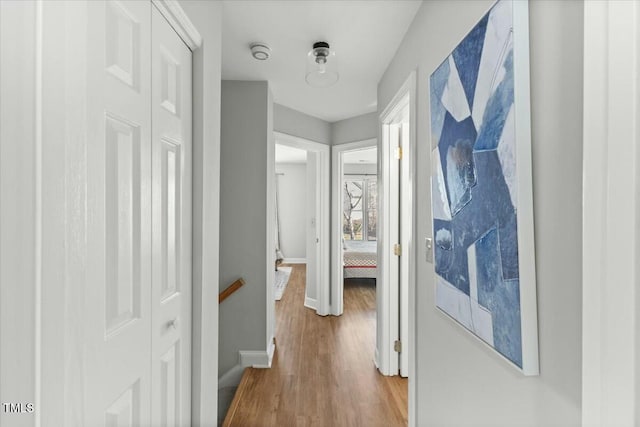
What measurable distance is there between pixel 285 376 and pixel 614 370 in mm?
2417

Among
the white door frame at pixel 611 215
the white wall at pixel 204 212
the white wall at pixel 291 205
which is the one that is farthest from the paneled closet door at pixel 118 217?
the white wall at pixel 291 205

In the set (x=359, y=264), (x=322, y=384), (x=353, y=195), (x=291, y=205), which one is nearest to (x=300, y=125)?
(x=322, y=384)

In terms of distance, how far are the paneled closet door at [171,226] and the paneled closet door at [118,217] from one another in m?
0.06

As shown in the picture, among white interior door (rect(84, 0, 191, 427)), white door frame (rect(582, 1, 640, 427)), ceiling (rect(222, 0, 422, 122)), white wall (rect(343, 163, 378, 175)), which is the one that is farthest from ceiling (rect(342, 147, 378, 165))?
white door frame (rect(582, 1, 640, 427))

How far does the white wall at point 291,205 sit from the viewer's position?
786 centimetres

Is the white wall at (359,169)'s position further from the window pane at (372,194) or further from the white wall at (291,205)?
the white wall at (291,205)

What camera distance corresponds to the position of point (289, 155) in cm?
689

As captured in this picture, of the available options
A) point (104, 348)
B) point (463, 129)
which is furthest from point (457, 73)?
point (104, 348)

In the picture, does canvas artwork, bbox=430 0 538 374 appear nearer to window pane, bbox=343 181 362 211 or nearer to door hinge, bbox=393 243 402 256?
door hinge, bbox=393 243 402 256

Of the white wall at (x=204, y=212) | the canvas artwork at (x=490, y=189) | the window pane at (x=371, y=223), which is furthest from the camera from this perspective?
the window pane at (x=371, y=223)

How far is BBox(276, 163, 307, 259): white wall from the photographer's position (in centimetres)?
786

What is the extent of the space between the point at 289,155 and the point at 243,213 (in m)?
4.36

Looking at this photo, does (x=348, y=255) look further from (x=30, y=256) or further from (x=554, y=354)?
(x=30, y=256)

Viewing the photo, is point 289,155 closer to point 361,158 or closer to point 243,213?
point 361,158
